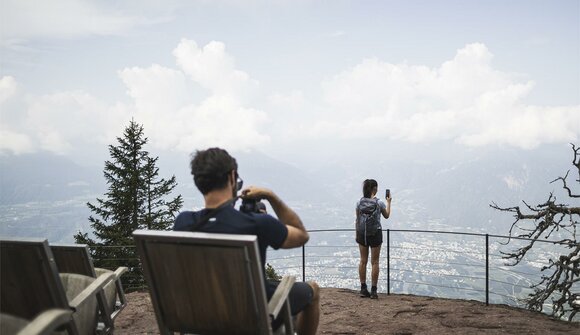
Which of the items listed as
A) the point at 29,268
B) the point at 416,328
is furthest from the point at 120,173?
the point at 29,268

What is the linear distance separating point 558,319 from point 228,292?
574cm

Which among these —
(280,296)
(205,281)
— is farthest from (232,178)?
(280,296)

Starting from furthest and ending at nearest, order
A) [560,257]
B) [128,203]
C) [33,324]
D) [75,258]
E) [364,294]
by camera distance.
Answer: [128,203]
[364,294]
[560,257]
[75,258]
[33,324]

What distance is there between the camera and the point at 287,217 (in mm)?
2896

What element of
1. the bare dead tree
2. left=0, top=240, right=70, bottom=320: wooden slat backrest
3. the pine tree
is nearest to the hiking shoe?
the bare dead tree

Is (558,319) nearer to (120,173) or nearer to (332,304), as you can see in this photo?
(332,304)

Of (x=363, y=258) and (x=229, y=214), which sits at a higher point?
(x=229, y=214)

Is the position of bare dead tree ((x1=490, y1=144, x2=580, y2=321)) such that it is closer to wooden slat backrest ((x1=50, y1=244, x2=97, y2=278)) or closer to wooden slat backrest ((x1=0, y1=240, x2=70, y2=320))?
wooden slat backrest ((x1=50, y1=244, x2=97, y2=278))

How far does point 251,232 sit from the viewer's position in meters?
2.70

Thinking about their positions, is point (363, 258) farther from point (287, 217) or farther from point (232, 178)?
point (232, 178)

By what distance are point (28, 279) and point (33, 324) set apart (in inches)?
50.4

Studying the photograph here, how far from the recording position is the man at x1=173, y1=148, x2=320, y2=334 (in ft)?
8.87

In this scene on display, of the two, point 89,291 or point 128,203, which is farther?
point 128,203

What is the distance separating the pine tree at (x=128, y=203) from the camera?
2145cm
